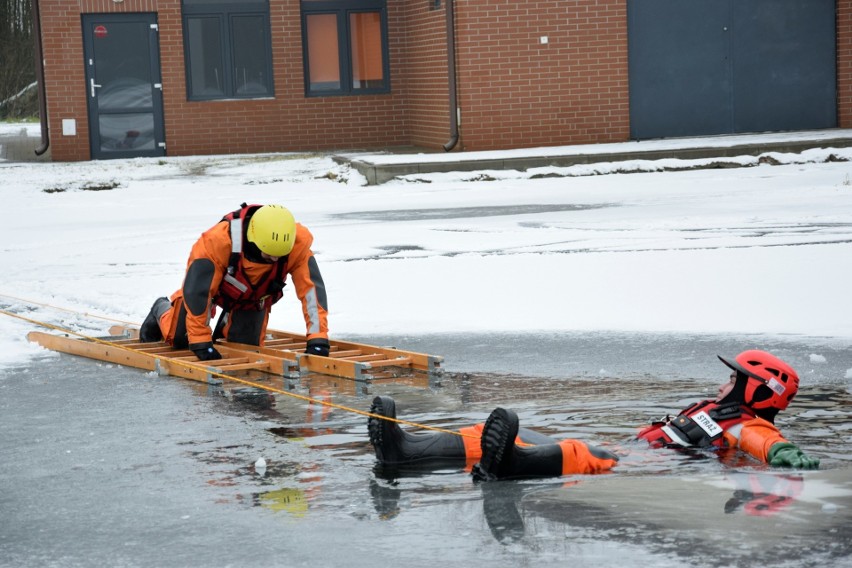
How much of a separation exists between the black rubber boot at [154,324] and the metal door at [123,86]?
18.2 m

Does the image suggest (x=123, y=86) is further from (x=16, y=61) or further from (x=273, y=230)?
(x=16, y=61)

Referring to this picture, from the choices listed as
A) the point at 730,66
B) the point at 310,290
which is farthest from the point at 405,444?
the point at 730,66

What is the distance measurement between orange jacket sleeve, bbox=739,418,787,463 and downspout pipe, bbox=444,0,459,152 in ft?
58.1

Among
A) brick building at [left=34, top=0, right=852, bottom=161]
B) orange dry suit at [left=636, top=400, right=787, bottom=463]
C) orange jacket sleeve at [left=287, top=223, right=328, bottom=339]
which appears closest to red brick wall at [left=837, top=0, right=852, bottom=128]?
brick building at [left=34, top=0, right=852, bottom=161]

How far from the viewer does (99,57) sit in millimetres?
27281

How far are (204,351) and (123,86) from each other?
19602 millimetres

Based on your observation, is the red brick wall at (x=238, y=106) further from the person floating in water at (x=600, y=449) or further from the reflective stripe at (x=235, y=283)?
the person floating in water at (x=600, y=449)

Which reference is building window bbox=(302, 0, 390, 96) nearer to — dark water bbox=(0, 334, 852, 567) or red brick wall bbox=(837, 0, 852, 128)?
red brick wall bbox=(837, 0, 852, 128)

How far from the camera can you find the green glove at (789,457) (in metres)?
5.98

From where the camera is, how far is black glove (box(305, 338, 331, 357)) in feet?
29.2

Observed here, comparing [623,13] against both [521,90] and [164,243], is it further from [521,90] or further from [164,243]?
[164,243]

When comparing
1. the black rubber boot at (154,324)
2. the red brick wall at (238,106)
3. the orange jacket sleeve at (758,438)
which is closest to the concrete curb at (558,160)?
the red brick wall at (238,106)

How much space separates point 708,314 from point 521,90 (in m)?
13.7

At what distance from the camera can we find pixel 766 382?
6492mm
